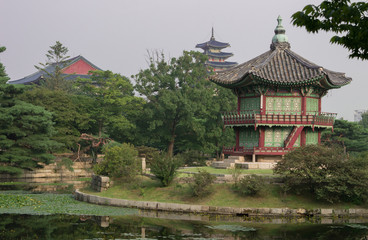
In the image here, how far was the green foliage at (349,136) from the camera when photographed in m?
55.9

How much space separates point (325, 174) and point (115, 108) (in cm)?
3177

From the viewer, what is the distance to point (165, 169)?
2859cm

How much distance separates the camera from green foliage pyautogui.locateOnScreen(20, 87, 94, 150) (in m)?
49.6

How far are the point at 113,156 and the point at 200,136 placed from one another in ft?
69.4

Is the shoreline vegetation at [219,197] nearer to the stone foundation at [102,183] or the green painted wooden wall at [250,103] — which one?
the stone foundation at [102,183]

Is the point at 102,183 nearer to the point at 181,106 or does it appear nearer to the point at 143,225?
the point at 143,225

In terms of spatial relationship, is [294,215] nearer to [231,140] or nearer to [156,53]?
[231,140]

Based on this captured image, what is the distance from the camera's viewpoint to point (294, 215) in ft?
82.5

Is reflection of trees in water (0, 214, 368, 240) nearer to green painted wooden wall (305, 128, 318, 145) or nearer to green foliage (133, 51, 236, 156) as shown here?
green painted wooden wall (305, 128, 318, 145)

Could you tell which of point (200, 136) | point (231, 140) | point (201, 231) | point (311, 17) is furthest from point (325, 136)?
point (311, 17)

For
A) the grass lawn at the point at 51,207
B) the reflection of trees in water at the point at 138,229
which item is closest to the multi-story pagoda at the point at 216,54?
the grass lawn at the point at 51,207

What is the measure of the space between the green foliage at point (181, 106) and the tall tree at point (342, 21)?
3857 cm

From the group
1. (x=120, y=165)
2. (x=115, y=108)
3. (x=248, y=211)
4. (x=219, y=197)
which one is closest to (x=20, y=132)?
(x=115, y=108)

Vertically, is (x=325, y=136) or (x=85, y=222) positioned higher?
(x=325, y=136)
